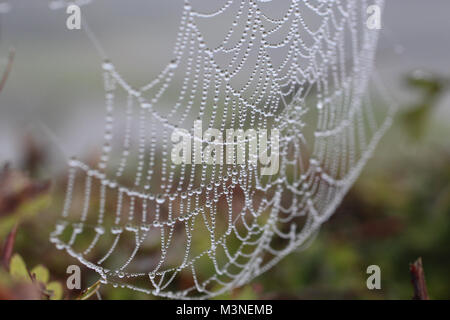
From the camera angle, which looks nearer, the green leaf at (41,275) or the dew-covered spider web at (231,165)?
the green leaf at (41,275)

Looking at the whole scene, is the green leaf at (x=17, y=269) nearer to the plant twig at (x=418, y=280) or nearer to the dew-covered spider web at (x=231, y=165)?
the dew-covered spider web at (x=231, y=165)

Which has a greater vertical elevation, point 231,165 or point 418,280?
point 231,165

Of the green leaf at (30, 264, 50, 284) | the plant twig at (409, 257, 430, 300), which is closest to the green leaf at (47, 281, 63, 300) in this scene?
the green leaf at (30, 264, 50, 284)

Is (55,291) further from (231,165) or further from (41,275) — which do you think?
(231,165)

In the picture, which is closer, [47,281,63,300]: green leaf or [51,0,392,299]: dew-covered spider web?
[47,281,63,300]: green leaf

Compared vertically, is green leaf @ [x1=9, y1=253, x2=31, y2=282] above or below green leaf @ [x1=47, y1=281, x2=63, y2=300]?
above

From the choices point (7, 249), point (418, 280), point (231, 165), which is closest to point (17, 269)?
point (7, 249)

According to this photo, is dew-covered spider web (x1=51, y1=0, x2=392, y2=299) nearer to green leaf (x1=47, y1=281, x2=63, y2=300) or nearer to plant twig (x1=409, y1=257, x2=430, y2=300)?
green leaf (x1=47, y1=281, x2=63, y2=300)

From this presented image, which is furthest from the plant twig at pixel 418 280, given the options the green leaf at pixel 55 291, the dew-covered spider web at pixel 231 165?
the green leaf at pixel 55 291
